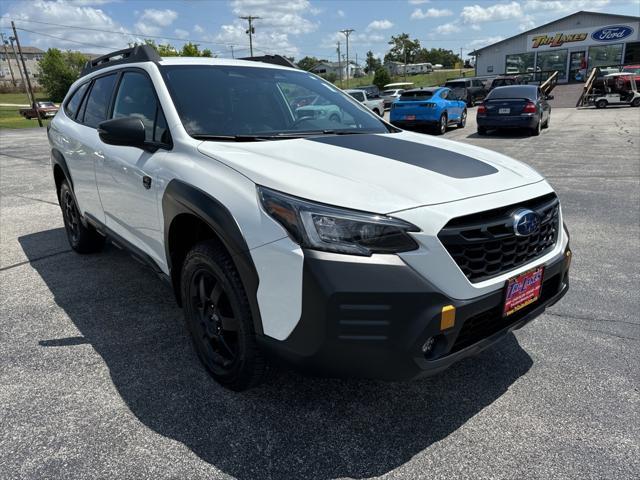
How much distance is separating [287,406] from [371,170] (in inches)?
50.6

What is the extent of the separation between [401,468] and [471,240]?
1.04 meters

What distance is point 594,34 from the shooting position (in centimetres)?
4353

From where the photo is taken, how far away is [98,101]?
13.4 feet

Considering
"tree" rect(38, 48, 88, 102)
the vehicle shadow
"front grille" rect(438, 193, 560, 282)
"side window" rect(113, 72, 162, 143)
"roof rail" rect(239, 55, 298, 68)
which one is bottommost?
the vehicle shadow

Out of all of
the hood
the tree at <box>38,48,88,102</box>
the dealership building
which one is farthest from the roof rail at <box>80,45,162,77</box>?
the tree at <box>38,48,88,102</box>

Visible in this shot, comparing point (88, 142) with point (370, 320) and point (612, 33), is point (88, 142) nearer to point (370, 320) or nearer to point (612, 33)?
point (370, 320)

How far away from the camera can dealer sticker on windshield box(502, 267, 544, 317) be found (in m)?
2.25

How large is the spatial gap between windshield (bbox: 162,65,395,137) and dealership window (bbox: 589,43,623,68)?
1929 inches

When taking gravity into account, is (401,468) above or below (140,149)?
below

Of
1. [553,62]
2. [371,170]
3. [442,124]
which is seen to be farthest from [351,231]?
[553,62]

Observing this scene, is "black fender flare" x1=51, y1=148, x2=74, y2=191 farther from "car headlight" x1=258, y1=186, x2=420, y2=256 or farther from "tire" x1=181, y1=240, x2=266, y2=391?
"car headlight" x1=258, y1=186, x2=420, y2=256

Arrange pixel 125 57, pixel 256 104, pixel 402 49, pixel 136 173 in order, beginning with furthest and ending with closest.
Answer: pixel 402 49 → pixel 125 57 → pixel 256 104 → pixel 136 173

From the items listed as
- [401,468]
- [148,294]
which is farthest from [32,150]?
[401,468]

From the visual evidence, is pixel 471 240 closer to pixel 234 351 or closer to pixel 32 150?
pixel 234 351
